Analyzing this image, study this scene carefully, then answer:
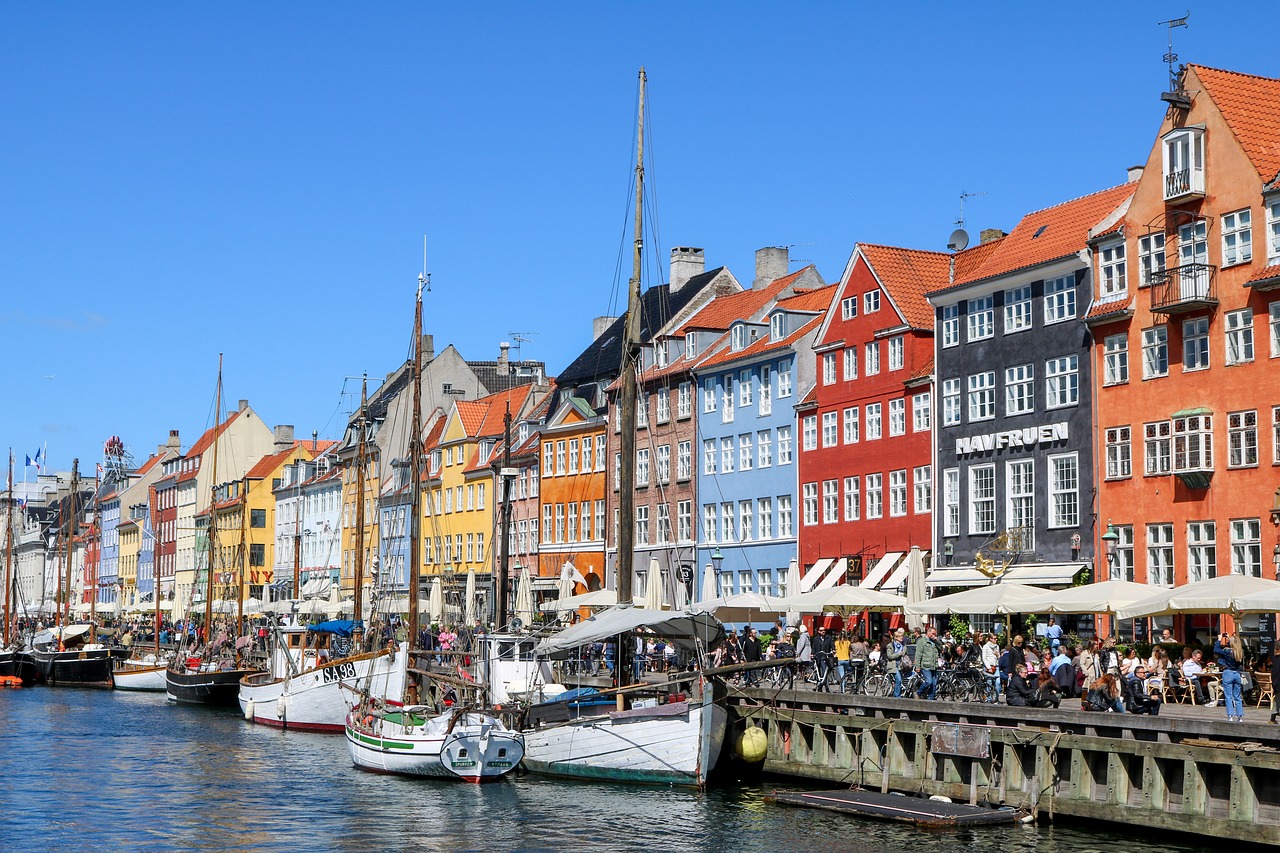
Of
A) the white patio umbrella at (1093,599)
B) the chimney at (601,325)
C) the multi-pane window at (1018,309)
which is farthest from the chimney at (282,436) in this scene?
the white patio umbrella at (1093,599)

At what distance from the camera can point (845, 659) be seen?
4469cm

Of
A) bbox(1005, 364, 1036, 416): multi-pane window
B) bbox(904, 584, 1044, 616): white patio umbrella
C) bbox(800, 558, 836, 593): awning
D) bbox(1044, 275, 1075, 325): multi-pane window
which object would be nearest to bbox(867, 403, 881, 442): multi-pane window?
bbox(800, 558, 836, 593): awning

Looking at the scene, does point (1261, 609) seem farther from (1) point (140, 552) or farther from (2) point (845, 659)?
(1) point (140, 552)

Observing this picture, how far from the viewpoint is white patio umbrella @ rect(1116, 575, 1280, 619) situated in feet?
114

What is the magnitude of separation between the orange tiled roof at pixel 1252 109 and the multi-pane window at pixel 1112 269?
16.5 ft

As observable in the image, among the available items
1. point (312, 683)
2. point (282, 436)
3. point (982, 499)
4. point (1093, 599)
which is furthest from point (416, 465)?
point (282, 436)

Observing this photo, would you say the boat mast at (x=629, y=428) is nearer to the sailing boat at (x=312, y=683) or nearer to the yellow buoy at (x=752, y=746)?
the yellow buoy at (x=752, y=746)

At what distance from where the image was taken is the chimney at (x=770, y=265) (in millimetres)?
82188

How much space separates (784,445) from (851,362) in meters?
5.86

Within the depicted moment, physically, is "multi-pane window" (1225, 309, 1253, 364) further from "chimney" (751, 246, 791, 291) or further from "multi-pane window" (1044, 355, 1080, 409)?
"chimney" (751, 246, 791, 291)

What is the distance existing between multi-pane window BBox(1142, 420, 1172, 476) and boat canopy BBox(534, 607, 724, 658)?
51.5 ft

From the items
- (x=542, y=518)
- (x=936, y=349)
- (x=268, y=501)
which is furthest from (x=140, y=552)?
(x=936, y=349)

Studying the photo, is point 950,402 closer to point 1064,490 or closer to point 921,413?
point 921,413

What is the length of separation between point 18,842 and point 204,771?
43.1 ft
